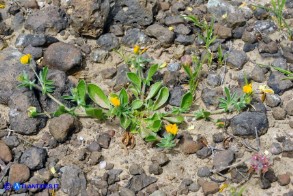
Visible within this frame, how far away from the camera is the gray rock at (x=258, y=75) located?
389 centimetres

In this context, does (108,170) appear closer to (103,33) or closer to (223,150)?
(223,150)

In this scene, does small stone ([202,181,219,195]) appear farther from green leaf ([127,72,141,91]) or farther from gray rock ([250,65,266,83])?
gray rock ([250,65,266,83])

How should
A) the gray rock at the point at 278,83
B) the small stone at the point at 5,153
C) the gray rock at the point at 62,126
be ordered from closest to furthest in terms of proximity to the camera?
the small stone at the point at 5,153 → the gray rock at the point at 62,126 → the gray rock at the point at 278,83

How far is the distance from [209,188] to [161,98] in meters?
0.80

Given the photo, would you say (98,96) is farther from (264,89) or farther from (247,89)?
(264,89)

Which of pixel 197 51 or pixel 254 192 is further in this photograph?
pixel 197 51

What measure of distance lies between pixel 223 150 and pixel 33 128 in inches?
53.2

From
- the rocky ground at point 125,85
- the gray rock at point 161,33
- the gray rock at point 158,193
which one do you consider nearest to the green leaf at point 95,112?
the rocky ground at point 125,85

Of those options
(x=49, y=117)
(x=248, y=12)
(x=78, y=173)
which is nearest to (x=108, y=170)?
(x=78, y=173)

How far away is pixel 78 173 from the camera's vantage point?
10.9 feet

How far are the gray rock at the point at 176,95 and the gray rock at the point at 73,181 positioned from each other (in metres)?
0.89

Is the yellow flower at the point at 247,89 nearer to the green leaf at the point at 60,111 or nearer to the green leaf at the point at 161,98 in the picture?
the green leaf at the point at 161,98

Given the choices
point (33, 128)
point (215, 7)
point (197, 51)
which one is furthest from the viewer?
point (215, 7)

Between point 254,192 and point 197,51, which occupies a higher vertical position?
point 197,51
